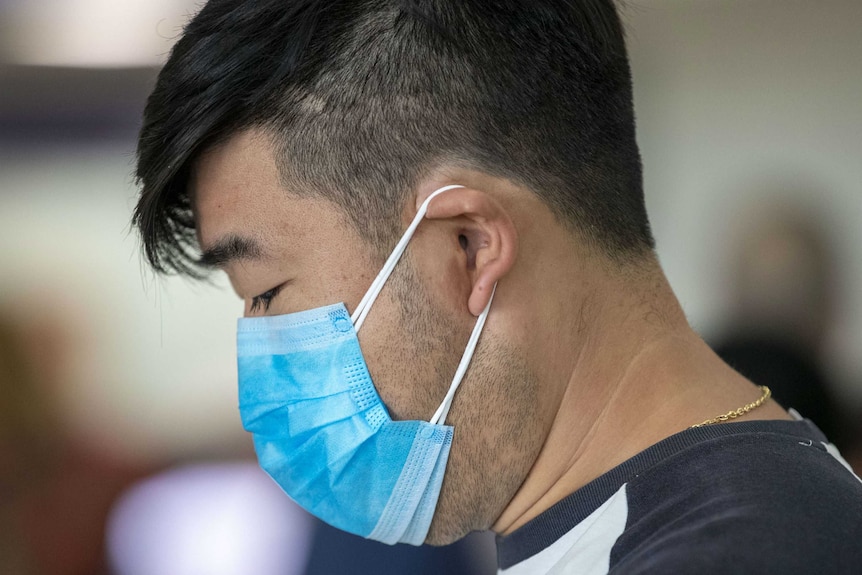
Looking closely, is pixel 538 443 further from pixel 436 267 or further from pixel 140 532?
pixel 140 532

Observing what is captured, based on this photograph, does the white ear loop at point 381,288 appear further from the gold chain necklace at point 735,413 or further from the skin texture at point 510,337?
the gold chain necklace at point 735,413

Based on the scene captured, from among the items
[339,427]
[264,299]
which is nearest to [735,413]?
[339,427]

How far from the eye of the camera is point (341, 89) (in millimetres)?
1075

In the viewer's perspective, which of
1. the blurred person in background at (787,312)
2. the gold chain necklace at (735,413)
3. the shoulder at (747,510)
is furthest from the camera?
the blurred person in background at (787,312)

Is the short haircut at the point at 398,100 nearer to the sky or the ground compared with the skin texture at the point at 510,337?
nearer to the sky

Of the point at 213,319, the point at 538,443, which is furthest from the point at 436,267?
the point at 213,319

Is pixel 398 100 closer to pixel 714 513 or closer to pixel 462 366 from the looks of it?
pixel 462 366

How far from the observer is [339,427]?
43.1 inches

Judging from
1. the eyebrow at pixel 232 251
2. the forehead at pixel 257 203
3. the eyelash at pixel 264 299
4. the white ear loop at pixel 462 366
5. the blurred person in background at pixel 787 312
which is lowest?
the blurred person in background at pixel 787 312

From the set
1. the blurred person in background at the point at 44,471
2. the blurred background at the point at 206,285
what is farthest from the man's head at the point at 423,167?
the blurred person in background at the point at 44,471

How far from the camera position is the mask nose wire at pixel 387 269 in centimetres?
102

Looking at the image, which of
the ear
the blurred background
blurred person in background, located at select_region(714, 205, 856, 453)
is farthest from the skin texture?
blurred person in background, located at select_region(714, 205, 856, 453)

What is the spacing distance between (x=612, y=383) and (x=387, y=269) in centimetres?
33

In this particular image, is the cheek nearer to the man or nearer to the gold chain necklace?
the man
